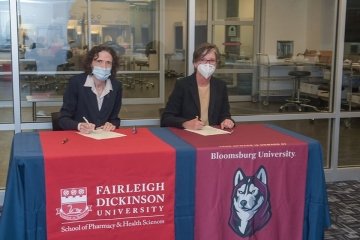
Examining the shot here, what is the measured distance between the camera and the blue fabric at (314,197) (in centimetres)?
245

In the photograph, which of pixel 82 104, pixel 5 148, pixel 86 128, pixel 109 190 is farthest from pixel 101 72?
pixel 5 148

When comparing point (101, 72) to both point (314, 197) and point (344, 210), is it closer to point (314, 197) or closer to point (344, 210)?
point (314, 197)

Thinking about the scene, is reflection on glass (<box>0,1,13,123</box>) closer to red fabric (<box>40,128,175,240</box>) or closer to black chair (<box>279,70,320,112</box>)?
red fabric (<box>40,128,175,240</box>)

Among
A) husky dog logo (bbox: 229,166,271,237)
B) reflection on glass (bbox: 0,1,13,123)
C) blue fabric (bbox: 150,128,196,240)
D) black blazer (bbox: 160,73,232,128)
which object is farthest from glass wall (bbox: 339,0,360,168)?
reflection on glass (bbox: 0,1,13,123)

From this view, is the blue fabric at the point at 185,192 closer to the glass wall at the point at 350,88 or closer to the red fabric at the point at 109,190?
the red fabric at the point at 109,190

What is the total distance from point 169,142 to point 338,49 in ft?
8.31

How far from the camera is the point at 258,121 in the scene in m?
4.23

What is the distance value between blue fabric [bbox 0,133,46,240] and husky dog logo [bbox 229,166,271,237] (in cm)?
92

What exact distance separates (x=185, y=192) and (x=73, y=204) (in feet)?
1.73

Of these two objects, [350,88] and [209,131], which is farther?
[350,88]

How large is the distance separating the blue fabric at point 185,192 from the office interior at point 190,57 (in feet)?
5.62

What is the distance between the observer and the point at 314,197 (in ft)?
8.07

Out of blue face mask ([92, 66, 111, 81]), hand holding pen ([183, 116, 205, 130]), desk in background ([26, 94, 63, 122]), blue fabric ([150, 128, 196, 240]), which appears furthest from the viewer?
desk in background ([26, 94, 63, 122])

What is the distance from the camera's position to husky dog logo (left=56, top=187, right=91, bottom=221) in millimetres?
2092
